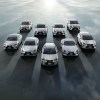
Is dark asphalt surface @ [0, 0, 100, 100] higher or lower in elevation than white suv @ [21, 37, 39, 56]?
lower

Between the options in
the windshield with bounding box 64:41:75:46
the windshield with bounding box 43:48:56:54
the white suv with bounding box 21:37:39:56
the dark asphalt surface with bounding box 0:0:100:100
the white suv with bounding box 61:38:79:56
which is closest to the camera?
the dark asphalt surface with bounding box 0:0:100:100

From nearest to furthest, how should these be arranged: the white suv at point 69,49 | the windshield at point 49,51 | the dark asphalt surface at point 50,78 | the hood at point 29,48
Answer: the dark asphalt surface at point 50,78 → the windshield at point 49,51 → the white suv at point 69,49 → the hood at point 29,48

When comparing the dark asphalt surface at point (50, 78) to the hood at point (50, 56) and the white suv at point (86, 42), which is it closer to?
the white suv at point (86, 42)

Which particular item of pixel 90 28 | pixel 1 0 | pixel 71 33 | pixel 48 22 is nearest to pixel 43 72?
pixel 71 33

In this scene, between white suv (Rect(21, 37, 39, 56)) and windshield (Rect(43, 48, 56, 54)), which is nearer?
windshield (Rect(43, 48, 56, 54))

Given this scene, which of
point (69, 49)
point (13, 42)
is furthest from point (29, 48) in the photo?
point (69, 49)

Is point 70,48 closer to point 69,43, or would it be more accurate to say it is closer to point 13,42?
point 69,43

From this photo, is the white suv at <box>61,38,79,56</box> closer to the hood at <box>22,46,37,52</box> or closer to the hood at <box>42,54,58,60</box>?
the hood at <box>42,54,58,60</box>

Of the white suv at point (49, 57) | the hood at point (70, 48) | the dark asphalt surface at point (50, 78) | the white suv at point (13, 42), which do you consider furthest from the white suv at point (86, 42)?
the white suv at point (13, 42)

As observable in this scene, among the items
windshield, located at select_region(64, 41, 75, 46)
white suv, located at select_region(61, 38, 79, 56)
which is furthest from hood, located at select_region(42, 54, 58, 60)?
windshield, located at select_region(64, 41, 75, 46)

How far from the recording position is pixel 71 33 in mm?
32594

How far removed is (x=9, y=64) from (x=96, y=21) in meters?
24.1

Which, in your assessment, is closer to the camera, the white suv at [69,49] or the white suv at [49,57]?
the white suv at [49,57]

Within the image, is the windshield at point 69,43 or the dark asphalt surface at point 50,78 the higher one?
the windshield at point 69,43
